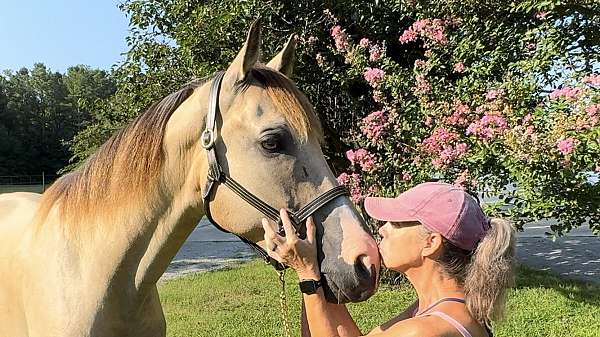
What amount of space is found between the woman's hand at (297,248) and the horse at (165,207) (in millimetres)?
30

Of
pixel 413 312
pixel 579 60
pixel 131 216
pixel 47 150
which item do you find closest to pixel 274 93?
pixel 131 216

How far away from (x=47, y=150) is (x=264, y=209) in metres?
52.4

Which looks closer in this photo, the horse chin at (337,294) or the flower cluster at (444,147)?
Answer: the horse chin at (337,294)

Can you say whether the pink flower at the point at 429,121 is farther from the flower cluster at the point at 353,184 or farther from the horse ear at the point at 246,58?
the horse ear at the point at 246,58

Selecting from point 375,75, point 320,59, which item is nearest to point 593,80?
point 375,75

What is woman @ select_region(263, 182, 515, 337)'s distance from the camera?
1.55 meters

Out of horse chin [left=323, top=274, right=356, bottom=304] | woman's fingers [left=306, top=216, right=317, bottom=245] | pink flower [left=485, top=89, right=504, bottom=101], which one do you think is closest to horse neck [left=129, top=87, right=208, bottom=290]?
woman's fingers [left=306, top=216, right=317, bottom=245]

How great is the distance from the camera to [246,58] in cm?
177

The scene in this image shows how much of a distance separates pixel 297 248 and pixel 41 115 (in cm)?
5790

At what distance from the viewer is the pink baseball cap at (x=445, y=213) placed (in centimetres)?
157

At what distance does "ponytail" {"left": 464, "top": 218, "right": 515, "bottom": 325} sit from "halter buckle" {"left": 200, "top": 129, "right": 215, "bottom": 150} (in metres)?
0.94

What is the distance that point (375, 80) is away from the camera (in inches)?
209

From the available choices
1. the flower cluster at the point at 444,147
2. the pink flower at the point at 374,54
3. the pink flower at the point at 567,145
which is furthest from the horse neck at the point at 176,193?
the pink flower at the point at 374,54

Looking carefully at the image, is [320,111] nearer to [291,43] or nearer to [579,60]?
[579,60]
